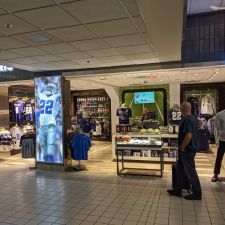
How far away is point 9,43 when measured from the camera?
391cm

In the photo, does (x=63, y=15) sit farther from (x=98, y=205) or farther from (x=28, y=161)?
(x=28, y=161)

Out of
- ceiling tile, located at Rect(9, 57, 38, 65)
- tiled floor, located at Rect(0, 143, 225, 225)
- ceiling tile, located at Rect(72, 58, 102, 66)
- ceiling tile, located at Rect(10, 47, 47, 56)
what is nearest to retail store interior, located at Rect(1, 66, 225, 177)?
tiled floor, located at Rect(0, 143, 225, 225)

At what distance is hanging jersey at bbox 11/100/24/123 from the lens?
30.1 ft

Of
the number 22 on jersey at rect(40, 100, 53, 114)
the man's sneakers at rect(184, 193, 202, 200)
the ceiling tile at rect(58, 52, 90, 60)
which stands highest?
the ceiling tile at rect(58, 52, 90, 60)

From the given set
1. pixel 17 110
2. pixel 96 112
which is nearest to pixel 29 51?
pixel 17 110

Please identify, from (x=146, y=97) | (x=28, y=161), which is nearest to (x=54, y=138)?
(x=28, y=161)

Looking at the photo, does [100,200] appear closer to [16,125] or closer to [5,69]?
[5,69]

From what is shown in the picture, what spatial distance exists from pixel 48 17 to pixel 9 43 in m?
1.30

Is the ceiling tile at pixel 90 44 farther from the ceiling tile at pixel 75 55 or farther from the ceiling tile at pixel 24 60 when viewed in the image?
the ceiling tile at pixel 24 60

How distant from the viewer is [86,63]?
5.70 metres

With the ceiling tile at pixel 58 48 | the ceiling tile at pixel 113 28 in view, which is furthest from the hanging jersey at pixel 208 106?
the ceiling tile at pixel 113 28

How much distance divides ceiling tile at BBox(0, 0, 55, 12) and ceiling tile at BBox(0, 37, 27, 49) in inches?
45.9

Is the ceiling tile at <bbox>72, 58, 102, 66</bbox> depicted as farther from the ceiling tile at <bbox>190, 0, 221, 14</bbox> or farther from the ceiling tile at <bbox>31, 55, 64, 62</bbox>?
the ceiling tile at <bbox>190, 0, 221, 14</bbox>

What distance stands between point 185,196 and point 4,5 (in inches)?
148
